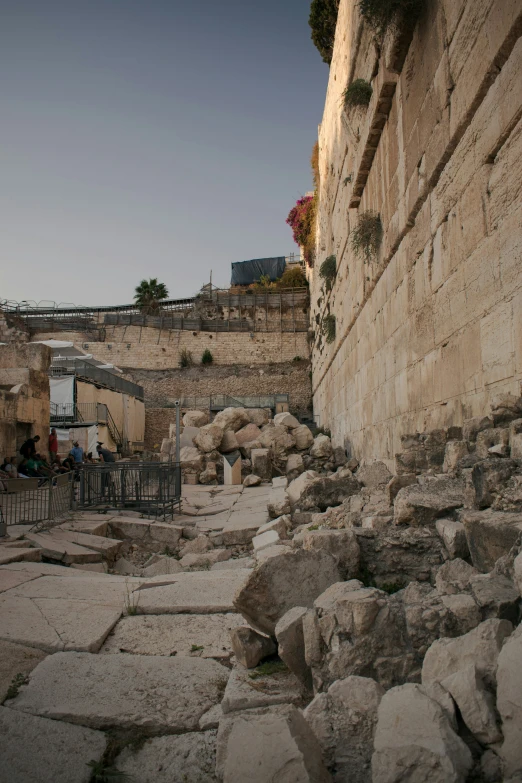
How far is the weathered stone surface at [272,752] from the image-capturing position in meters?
1.86

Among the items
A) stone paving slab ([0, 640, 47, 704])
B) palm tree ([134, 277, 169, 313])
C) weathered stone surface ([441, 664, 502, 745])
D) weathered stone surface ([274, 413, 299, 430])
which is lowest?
stone paving slab ([0, 640, 47, 704])

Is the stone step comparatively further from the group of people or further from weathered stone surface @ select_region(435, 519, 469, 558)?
weathered stone surface @ select_region(435, 519, 469, 558)

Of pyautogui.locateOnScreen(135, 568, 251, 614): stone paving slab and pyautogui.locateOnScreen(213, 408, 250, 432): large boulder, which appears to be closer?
pyautogui.locateOnScreen(135, 568, 251, 614): stone paving slab

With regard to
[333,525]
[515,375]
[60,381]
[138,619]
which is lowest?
[138,619]

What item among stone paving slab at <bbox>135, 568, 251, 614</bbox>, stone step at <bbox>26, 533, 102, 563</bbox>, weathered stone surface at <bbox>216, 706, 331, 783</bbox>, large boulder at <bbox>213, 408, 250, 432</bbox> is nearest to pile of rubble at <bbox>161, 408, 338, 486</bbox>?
large boulder at <bbox>213, 408, 250, 432</bbox>

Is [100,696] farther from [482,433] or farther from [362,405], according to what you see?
[362,405]

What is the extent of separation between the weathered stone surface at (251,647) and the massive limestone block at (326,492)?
415cm

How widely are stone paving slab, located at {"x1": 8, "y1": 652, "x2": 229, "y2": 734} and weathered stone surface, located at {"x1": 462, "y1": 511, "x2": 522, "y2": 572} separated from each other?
1.47m

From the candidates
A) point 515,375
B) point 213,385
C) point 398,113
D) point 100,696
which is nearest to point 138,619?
point 100,696

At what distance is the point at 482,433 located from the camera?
3537 mm

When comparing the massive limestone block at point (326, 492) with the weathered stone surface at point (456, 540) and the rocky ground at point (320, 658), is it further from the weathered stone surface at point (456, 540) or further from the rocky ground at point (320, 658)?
the weathered stone surface at point (456, 540)

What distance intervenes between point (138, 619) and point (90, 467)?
6.50 metres

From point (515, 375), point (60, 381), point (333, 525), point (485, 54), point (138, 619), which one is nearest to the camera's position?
point (515, 375)

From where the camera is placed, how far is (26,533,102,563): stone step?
6669mm
